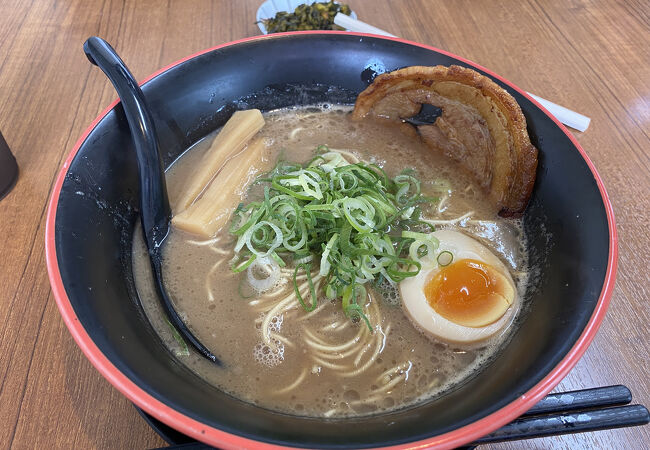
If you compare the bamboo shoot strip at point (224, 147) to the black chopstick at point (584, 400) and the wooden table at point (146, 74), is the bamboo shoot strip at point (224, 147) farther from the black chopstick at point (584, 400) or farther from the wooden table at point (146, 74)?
the black chopstick at point (584, 400)

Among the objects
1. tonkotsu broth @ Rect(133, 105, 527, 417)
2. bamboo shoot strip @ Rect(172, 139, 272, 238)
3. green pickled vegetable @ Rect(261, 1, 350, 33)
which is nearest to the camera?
tonkotsu broth @ Rect(133, 105, 527, 417)

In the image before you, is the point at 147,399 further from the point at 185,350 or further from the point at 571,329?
the point at 571,329

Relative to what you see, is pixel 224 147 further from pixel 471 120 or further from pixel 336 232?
pixel 471 120

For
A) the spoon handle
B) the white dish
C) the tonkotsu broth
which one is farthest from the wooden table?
the spoon handle

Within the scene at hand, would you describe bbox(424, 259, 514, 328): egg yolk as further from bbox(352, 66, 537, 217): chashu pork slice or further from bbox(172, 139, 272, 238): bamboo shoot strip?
bbox(172, 139, 272, 238): bamboo shoot strip

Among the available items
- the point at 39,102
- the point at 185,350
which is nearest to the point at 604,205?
the point at 185,350

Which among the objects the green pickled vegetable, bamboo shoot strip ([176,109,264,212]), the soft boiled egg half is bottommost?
the soft boiled egg half
